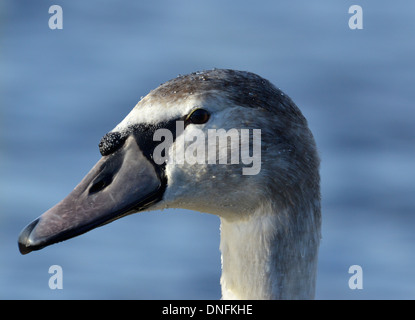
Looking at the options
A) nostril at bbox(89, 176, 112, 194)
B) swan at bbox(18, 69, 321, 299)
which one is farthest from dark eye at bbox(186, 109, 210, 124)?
nostril at bbox(89, 176, 112, 194)

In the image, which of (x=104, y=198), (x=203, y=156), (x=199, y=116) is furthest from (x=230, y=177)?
(x=104, y=198)

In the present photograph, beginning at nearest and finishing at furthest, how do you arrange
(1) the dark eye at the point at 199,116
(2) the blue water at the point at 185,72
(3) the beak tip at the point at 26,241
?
(3) the beak tip at the point at 26,241, (1) the dark eye at the point at 199,116, (2) the blue water at the point at 185,72

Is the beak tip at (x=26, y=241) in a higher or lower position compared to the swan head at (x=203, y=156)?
lower

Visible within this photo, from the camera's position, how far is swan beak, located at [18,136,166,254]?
4770 mm

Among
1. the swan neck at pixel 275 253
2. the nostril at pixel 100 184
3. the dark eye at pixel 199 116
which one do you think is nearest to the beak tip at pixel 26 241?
the nostril at pixel 100 184

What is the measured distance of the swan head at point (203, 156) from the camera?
488cm

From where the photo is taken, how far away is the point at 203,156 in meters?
4.91

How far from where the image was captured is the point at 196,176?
16.1ft

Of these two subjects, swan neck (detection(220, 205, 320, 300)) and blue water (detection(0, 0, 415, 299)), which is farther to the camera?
blue water (detection(0, 0, 415, 299))

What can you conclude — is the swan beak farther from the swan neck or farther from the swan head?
the swan neck

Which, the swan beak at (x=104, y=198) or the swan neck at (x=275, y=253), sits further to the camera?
the swan neck at (x=275, y=253)

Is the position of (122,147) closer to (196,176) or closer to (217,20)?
(196,176)

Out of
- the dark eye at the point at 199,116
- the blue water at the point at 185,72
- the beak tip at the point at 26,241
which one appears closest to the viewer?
the beak tip at the point at 26,241

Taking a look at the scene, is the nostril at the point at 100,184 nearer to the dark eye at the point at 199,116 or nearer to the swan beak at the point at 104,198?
the swan beak at the point at 104,198
